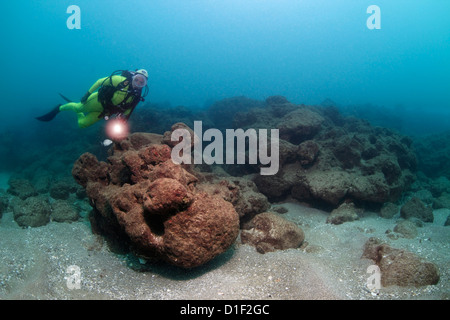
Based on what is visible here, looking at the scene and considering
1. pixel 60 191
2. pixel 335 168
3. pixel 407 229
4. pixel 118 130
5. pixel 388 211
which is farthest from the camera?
pixel 60 191

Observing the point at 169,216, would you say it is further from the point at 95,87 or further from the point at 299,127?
the point at 299,127

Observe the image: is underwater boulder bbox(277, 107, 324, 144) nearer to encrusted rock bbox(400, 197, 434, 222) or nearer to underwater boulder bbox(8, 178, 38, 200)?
encrusted rock bbox(400, 197, 434, 222)

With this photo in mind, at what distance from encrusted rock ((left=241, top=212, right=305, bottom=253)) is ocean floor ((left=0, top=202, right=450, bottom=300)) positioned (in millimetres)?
236

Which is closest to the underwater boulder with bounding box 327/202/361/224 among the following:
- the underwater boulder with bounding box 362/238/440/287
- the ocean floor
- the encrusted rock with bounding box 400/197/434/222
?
the ocean floor

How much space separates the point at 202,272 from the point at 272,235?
211 cm

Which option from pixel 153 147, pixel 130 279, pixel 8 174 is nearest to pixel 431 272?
pixel 130 279

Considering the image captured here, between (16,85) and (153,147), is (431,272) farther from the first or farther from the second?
(16,85)

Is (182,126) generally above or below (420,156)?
above

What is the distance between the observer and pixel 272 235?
586 centimetres

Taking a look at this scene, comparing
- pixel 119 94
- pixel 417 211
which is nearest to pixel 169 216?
pixel 119 94

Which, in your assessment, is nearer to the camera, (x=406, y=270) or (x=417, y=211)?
(x=406, y=270)

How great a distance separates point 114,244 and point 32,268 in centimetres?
154
